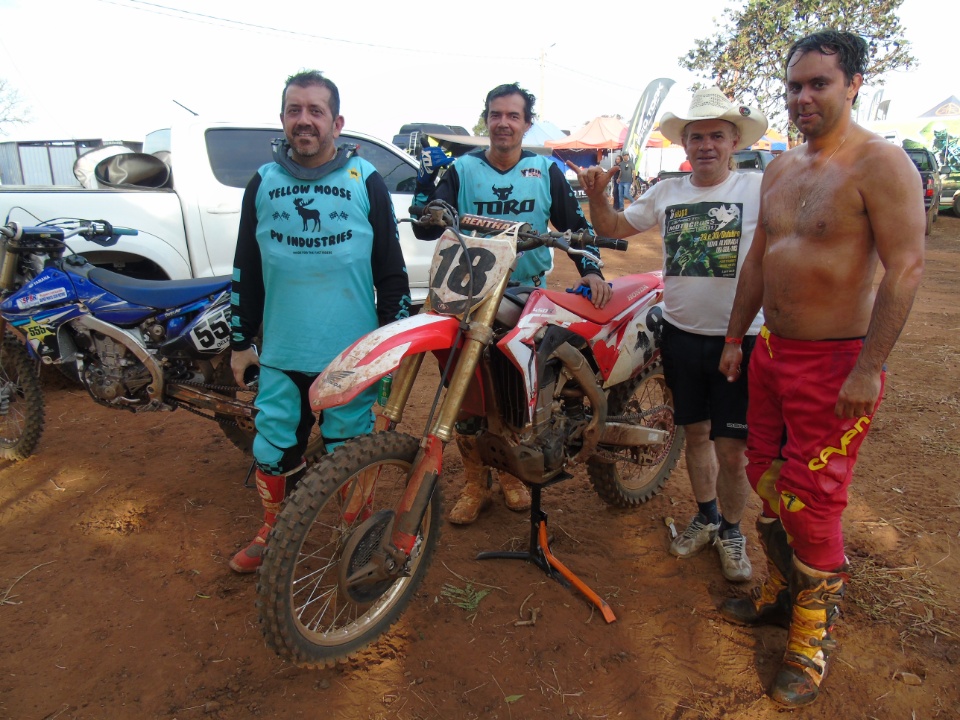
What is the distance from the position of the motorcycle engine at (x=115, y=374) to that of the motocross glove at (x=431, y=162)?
1.82 m

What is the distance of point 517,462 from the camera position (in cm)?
248

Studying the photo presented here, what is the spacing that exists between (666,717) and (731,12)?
23.0m

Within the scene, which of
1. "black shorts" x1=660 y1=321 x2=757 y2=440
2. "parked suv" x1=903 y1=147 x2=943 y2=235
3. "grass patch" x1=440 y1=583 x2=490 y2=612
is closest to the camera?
"grass patch" x1=440 y1=583 x2=490 y2=612

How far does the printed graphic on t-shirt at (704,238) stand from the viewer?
2.70m

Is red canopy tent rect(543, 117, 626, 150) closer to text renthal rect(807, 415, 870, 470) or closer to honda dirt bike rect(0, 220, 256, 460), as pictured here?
honda dirt bike rect(0, 220, 256, 460)

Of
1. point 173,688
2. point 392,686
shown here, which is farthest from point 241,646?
point 392,686

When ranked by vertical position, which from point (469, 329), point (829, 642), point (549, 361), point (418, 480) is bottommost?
point (829, 642)

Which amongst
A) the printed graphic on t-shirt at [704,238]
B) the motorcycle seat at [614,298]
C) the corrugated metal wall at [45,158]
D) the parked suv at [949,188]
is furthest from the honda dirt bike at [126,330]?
the parked suv at [949,188]

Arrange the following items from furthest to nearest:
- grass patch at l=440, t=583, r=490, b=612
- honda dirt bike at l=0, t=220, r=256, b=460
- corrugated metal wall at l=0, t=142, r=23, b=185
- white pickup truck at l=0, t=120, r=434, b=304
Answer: corrugated metal wall at l=0, t=142, r=23, b=185, white pickup truck at l=0, t=120, r=434, b=304, honda dirt bike at l=0, t=220, r=256, b=460, grass patch at l=440, t=583, r=490, b=612

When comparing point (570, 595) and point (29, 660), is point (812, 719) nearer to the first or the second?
point (570, 595)

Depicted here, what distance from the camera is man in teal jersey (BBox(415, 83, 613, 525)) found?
3.11 metres

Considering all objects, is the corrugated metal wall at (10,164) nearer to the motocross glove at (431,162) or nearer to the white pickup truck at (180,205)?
the white pickup truck at (180,205)

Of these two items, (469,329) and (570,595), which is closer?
(469,329)

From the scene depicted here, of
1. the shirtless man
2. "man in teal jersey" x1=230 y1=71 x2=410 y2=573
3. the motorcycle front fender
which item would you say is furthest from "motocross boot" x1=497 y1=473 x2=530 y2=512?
the motorcycle front fender
